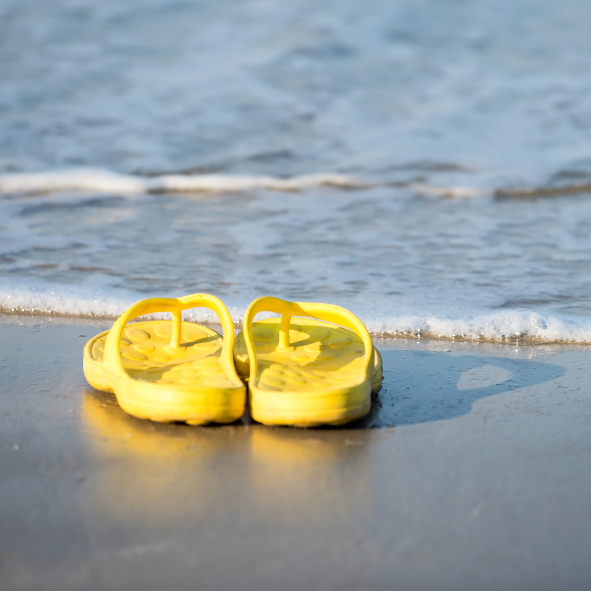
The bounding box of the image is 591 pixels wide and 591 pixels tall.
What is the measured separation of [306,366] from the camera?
1981mm

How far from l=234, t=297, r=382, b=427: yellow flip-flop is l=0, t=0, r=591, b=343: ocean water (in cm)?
78

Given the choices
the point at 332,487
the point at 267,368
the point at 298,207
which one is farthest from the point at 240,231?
the point at 332,487

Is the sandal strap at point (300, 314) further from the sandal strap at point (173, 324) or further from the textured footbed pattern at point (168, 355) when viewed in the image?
the textured footbed pattern at point (168, 355)

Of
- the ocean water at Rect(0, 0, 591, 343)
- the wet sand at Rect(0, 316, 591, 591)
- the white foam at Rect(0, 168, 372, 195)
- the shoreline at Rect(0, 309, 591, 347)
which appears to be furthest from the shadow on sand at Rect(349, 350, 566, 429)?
the white foam at Rect(0, 168, 372, 195)

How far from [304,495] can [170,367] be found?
2.14ft

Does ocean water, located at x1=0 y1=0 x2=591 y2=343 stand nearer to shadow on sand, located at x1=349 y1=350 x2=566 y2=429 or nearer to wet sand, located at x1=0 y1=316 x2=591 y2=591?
shadow on sand, located at x1=349 y1=350 x2=566 y2=429

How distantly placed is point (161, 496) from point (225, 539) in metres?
0.22

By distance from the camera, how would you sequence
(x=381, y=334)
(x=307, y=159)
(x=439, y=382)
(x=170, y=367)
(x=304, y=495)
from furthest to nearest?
1. (x=307, y=159)
2. (x=381, y=334)
3. (x=439, y=382)
4. (x=170, y=367)
5. (x=304, y=495)

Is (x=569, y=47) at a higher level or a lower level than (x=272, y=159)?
higher

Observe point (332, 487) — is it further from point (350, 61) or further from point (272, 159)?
point (350, 61)

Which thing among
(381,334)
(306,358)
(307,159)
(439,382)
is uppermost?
(306,358)

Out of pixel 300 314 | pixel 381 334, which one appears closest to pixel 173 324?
pixel 300 314

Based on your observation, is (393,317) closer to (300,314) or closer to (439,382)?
(439,382)

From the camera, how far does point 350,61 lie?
8.95 meters
